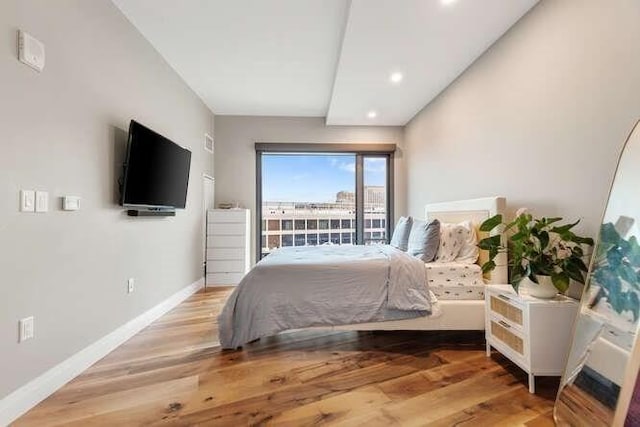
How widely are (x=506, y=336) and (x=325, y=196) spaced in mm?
4026

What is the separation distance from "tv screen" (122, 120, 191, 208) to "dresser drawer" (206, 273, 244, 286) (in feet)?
5.18

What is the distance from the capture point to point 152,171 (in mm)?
2982

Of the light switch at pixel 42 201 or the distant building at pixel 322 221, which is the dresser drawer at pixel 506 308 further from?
the distant building at pixel 322 221

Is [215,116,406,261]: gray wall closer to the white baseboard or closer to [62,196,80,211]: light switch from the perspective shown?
the white baseboard

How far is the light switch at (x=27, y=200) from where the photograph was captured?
1751mm

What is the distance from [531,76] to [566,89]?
0.39 metres

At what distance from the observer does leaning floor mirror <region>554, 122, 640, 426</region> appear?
4.70 feet

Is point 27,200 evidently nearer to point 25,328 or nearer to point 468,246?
point 25,328

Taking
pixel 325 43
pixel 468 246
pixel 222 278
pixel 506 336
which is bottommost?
pixel 222 278

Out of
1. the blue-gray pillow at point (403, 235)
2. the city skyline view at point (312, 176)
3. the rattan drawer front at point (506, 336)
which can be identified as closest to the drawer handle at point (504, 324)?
the rattan drawer front at point (506, 336)

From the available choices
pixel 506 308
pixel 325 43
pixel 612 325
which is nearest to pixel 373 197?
pixel 325 43

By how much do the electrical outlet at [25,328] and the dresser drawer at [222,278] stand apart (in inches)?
125

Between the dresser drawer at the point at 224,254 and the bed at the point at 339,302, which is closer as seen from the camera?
the bed at the point at 339,302

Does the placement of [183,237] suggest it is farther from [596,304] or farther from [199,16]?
[596,304]
